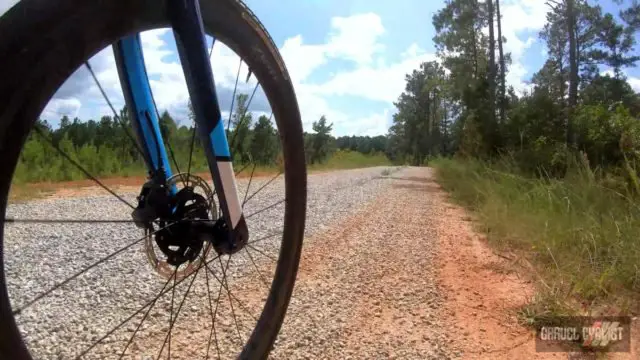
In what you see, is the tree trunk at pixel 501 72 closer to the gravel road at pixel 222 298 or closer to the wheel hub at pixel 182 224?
the gravel road at pixel 222 298

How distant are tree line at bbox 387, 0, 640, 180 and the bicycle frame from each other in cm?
606

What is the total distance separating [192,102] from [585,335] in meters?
2.26

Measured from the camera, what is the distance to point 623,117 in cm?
1157

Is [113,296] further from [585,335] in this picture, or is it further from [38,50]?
[585,335]

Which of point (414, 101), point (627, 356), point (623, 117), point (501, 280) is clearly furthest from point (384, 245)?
point (414, 101)

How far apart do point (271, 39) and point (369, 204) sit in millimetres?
6556

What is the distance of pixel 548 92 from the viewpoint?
1708 centimetres

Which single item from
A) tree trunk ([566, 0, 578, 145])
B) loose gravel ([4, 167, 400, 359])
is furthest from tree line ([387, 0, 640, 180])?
loose gravel ([4, 167, 400, 359])

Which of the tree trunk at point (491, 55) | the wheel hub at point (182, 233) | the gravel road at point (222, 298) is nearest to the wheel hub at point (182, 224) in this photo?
the wheel hub at point (182, 233)

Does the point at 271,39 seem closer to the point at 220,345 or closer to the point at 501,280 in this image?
the point at 220,345

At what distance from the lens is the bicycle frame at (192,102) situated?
115 cm

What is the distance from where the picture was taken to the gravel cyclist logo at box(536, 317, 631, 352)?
2.30 meters

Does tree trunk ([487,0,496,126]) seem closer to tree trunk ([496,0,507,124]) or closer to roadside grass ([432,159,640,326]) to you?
tree trunk ([496,0,507,124])

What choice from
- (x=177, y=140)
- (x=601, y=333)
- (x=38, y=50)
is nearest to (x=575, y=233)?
(x=601, y=333)
